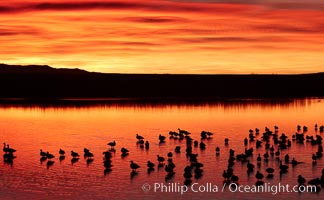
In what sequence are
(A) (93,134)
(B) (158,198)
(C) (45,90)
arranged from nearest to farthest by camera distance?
(B) (158,198)
(A) (93,134)
(C) (45,90)

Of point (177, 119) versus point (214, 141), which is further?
point (177, 119)

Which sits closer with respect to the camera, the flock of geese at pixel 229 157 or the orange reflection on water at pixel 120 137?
the flock of geese at pixel 229 157

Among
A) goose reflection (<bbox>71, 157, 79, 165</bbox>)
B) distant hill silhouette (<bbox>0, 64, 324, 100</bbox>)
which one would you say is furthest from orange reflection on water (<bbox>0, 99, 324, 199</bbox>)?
distant hill silhouette (<bbox>0, 64, 324, 100</bbox>)

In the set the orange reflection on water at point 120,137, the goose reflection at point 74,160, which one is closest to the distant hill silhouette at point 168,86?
the orange reflection on water at point 120,137

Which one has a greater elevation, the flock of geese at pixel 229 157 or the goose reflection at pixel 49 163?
the flock of geese at pixel 229 157

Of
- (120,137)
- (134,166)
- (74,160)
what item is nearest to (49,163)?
(74,160)

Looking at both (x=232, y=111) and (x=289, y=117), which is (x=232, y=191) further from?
(x=232, y=111)

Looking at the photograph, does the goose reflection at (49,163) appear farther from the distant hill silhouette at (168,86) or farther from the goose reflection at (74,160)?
the distant hill silhouette at (168,86)

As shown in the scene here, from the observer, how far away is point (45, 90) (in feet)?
456

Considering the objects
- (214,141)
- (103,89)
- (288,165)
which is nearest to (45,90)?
(103,89)

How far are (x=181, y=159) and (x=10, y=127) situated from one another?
23035mm

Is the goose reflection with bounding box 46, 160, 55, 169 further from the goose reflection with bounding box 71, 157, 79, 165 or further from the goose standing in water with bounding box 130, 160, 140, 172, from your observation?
the goose standing in water with bounding box 130, 160, 140, 172

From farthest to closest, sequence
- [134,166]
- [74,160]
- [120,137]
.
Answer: [120,137] < [74,160] < [134,166]

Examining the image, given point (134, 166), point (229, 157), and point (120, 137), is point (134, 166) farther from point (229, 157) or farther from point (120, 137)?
point (120, 137)
